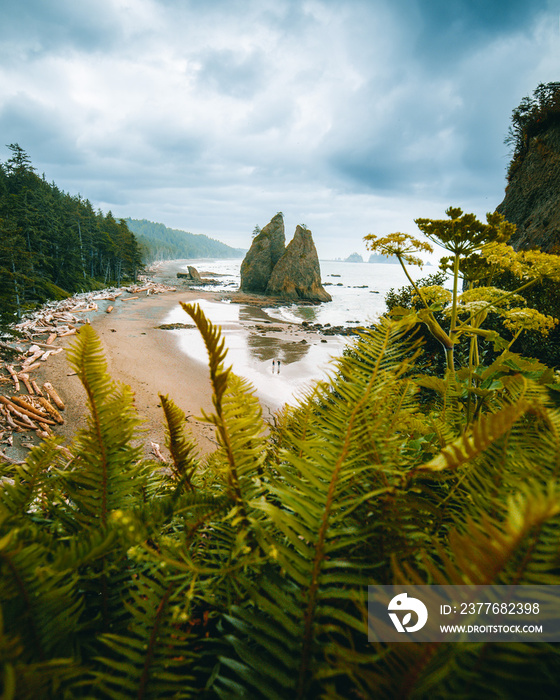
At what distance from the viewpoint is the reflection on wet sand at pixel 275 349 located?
57.5 ft

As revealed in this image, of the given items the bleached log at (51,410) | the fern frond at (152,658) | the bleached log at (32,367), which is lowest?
the bleached log at (51,410)

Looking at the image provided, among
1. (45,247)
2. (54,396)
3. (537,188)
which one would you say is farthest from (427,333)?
(45,247)

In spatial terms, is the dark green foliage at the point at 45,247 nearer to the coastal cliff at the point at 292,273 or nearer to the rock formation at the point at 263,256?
the rock formation at the point at 263,256

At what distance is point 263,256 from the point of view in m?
55.7

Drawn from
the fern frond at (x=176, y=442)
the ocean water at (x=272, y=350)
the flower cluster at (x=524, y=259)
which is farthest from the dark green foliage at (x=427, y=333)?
the fern frond at (x=176, y=442)

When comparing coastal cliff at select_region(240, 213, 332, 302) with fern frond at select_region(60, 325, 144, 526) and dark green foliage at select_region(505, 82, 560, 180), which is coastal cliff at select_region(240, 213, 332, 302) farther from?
fern frond at select_region(60, 325, 144, 526)

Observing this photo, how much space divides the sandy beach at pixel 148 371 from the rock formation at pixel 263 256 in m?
30.3

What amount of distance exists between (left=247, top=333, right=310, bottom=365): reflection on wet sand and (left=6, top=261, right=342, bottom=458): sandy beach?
13.8 inches

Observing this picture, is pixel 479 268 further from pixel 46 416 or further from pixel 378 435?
pixel 46 416

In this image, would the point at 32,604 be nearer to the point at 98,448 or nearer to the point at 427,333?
the point at 98,448

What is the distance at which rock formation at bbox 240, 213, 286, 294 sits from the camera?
5544cm

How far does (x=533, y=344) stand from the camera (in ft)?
22.8

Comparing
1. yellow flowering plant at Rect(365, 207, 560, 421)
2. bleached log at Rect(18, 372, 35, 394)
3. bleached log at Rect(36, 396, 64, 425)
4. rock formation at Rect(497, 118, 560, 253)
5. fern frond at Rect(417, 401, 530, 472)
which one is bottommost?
bleached log at Rect(36, 396, 64, 425)

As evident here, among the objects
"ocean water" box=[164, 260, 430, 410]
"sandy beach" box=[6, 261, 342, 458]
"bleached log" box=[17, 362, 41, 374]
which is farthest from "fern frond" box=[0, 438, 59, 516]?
"bleached log" box=[17, 362, 41, 374]
